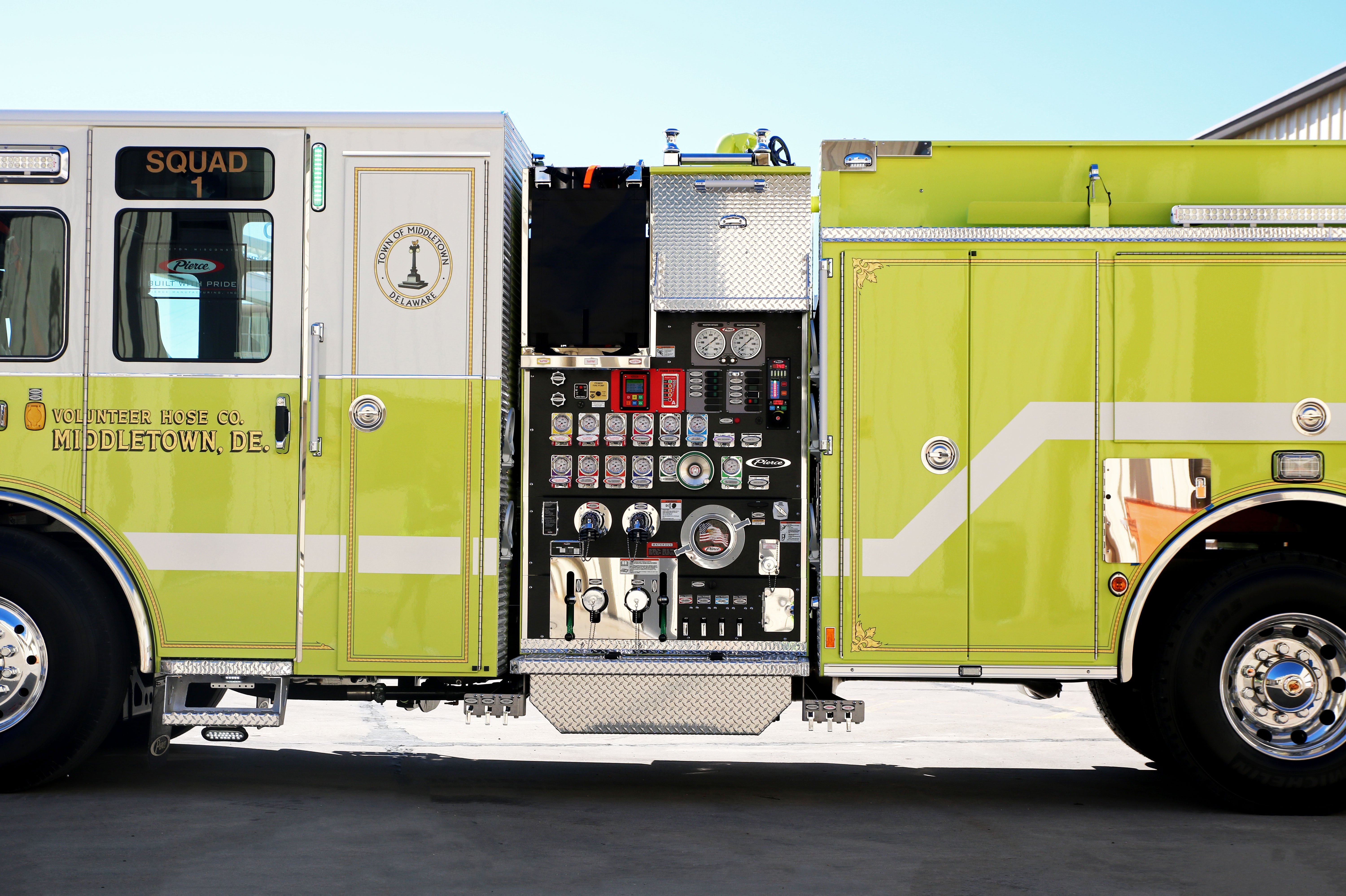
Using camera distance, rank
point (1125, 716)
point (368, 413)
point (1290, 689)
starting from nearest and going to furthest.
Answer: point (1290, 689), point (368, 413), point (1125, 716)

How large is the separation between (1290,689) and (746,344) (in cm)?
317

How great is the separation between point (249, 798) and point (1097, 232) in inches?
205

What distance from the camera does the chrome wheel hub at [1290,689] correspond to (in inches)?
220

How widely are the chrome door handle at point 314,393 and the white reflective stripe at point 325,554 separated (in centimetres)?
41

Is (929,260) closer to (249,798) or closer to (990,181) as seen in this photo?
(990,181)

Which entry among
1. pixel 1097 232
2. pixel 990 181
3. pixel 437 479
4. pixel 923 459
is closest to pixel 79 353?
pixel 437 479

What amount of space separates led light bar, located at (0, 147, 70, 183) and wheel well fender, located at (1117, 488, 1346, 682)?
18.9ft

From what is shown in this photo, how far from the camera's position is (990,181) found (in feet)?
19.4

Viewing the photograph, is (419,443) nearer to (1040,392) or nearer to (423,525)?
(423,525)

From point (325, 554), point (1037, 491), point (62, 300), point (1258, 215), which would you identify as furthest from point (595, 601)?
point (1258, 215)

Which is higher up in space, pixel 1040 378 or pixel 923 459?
pixel 1040 378

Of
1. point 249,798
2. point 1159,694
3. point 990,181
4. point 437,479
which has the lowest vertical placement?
point 249,798

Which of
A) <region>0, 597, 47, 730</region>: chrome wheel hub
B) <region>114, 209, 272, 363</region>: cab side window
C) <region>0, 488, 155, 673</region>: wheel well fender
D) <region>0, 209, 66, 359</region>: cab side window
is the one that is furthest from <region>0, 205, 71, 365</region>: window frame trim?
<region>0, 597, 47, 730</region>: chrome wheel hub

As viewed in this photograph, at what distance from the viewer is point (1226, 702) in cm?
559
